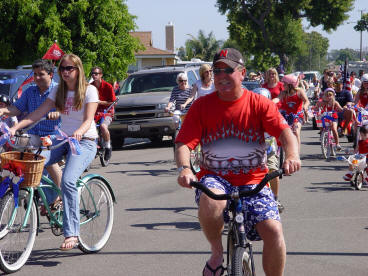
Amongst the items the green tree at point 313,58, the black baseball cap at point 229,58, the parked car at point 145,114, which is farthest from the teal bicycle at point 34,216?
the green tree at point 313,58

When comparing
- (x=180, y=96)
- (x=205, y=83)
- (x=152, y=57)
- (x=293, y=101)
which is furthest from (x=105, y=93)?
(x=152, y=57)

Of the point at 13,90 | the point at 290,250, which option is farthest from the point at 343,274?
the point at 13,90

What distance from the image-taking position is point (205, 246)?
705 centimetres

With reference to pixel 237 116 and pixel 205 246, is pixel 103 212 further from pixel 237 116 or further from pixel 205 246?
pixel 237 116

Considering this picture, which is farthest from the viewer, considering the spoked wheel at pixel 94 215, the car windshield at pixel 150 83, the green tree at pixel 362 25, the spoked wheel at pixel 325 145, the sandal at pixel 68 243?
the green tree at pixel 362 25

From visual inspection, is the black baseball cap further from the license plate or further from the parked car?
the license plate

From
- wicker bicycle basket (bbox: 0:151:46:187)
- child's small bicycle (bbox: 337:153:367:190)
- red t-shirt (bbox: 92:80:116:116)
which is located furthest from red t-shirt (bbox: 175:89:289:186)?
red t-shirt (bbox: 92:80:116:116)

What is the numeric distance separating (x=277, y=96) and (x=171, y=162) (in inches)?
131

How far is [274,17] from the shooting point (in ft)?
202

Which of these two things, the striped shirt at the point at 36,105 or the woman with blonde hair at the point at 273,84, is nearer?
the striped shirt at the point at 36,105

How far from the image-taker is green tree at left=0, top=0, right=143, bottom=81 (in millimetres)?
26047

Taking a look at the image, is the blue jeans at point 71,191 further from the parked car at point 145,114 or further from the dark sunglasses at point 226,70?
the parked car at point 145,114

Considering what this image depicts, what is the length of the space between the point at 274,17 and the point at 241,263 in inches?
2330

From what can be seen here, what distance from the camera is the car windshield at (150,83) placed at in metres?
19.0
